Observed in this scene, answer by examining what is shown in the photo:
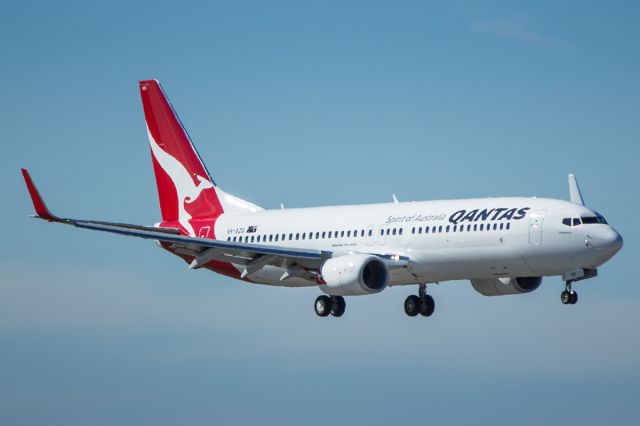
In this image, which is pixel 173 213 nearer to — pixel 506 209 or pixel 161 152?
pixel 161 152

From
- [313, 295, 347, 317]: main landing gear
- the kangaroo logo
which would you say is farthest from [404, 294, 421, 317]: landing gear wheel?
the kangaroo logo

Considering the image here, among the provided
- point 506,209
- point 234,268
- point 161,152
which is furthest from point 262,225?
point 506,209

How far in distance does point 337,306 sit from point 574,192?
11.3 meters

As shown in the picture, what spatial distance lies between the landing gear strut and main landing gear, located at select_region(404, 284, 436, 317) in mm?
7702

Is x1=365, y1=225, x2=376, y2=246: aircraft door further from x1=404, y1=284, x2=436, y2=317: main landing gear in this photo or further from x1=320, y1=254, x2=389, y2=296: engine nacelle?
x1=404, y1=284, x2=436, y2=317: main landing gear

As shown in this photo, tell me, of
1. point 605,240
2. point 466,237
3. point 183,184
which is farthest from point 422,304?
point 183,184

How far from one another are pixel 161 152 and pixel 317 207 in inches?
423

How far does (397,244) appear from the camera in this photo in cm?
6191

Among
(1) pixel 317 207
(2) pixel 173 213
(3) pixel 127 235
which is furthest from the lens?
(2) pixel 173 213

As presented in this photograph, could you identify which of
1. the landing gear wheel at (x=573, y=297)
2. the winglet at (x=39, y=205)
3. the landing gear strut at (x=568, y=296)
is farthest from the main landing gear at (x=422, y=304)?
the winglet at (x=39, y=205)

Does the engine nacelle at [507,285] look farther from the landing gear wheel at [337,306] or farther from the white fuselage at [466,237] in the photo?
the landing gear wheel at [337,306]

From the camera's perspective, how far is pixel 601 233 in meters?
57.8

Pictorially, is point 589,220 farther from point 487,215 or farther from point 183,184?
point 183,184

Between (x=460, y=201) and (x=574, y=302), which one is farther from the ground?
(x=460, y=201)
